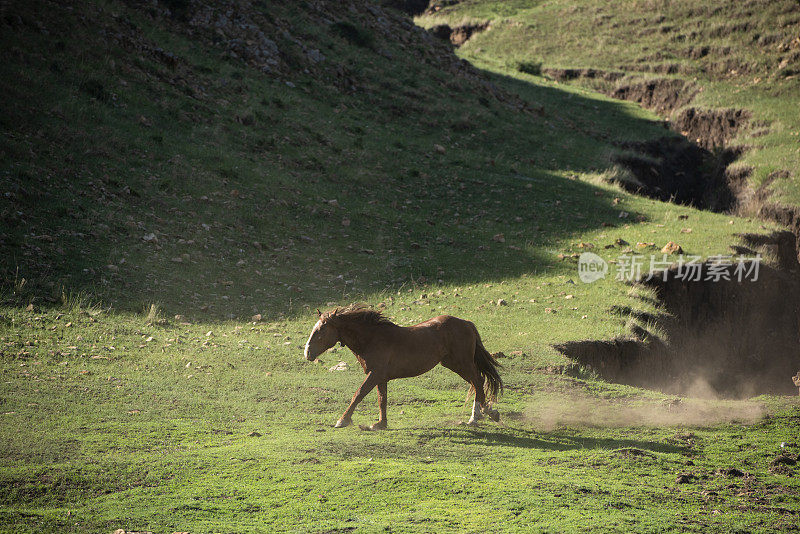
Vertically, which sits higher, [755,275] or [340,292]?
[755,275]

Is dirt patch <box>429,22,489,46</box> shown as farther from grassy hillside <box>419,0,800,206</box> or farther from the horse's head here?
the horse's head

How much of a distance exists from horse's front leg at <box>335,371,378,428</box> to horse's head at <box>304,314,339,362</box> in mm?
674

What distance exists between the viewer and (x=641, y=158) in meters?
33.0

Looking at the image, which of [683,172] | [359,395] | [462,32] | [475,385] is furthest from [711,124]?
[359,395]

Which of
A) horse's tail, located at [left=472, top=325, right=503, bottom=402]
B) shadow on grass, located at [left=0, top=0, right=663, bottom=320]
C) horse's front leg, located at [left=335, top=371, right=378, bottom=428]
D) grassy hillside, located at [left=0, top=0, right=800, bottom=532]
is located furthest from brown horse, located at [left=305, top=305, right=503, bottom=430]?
shadow on grass, located at [left=0, top=0, right=663, bottom=320]

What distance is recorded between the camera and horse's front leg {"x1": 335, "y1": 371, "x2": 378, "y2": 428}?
9375 millimetres

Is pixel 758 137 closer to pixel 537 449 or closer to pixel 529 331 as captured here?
pixel 529 331

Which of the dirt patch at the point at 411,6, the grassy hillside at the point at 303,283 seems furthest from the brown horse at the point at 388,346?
the dirt patch at the point at 411,6

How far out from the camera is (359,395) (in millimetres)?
9375

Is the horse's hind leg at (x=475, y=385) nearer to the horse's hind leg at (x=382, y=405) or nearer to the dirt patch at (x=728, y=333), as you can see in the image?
the horse's hind leg at (x=382, y=405)

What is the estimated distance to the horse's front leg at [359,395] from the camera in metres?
9.38

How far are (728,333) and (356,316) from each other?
13.9 meters

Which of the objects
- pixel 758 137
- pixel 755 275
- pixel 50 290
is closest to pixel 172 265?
pixel 50 290

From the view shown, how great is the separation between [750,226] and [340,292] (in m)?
13.9
